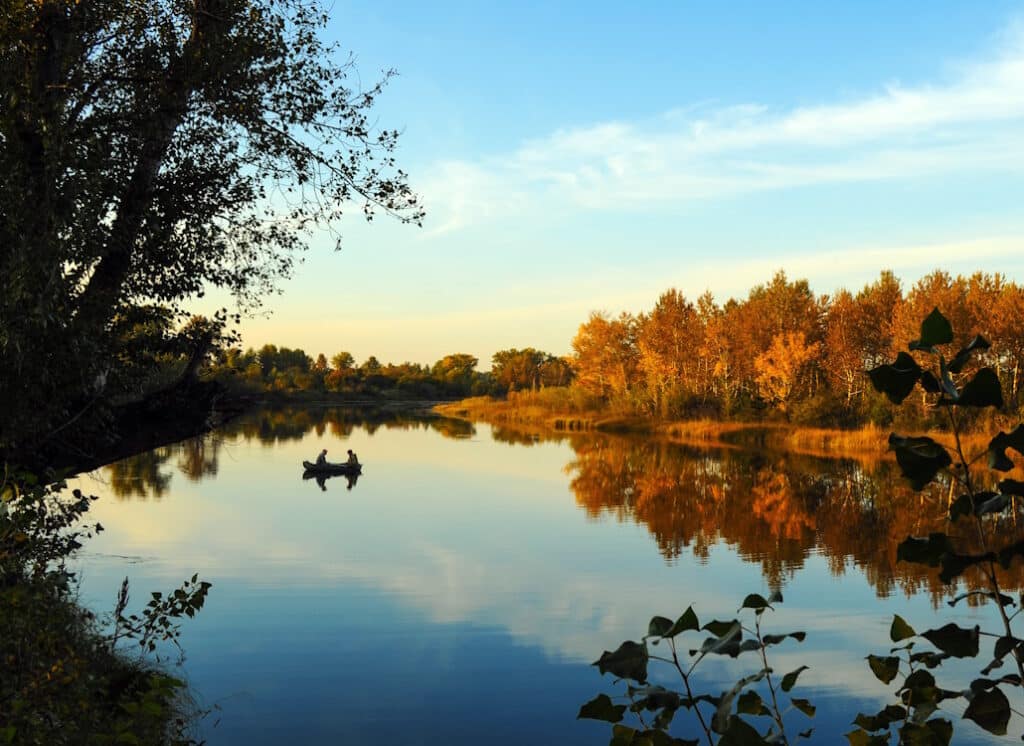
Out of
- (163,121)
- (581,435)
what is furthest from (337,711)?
(581,435)

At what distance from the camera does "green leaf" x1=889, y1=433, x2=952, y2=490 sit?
6.04 feet

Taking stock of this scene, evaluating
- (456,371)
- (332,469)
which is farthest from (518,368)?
(332,469)

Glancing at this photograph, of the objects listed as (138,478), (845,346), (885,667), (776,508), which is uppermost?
(845,346)

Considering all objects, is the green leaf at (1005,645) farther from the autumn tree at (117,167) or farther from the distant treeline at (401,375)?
the distant treeline at (401,375)

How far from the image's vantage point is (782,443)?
145 feet

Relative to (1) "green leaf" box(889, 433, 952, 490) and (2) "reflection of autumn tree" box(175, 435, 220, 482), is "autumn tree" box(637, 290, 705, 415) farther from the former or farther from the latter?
(1) "green leaf" box(889, 433, 952, 490)

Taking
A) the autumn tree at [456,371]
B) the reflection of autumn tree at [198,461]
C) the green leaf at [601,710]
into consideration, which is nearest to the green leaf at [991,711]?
the green leaf at [601,710]

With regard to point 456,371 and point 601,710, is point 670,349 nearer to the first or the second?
point 601,710

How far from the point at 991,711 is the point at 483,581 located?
49.4 feet

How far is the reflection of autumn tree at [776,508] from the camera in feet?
58.9

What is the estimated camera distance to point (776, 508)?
955 inches

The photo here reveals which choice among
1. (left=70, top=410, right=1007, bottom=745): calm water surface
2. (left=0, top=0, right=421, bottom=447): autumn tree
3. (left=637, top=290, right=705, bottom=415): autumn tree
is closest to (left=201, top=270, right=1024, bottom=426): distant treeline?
(left=637, top=290, right=705, bottom=415): autumn tree

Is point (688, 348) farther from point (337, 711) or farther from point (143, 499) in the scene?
point (337, 711)

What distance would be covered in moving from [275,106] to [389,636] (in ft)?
25.5
